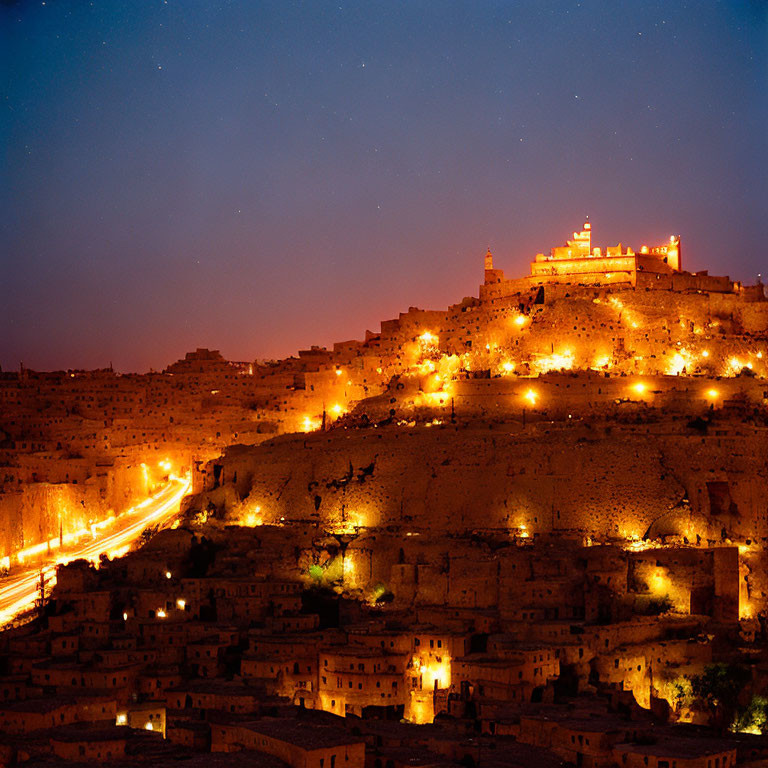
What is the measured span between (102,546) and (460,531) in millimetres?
15335

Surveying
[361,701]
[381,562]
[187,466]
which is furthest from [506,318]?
[361,701]

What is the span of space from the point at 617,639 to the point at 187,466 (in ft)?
99.9

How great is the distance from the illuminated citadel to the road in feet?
3.82

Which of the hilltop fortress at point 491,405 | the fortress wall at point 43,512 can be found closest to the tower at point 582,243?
the hilltop fortress at point 491,405

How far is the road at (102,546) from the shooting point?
5153 cm

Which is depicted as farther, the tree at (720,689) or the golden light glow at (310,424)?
the golden light glow at (310,424)

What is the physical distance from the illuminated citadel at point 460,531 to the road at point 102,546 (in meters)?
1.16

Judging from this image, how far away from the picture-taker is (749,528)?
5162 cm

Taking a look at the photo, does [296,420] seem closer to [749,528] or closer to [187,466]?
[187,466]

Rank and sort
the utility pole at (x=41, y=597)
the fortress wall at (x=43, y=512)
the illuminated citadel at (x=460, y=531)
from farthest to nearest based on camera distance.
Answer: the fortress wall at (x=43, y=512), the utility pole at (x=41, y=597), the illuminated citadel at (x=460, y=531)

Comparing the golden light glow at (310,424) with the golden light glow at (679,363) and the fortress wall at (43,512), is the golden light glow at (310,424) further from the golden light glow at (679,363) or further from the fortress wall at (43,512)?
the golden light glow at (679,363)

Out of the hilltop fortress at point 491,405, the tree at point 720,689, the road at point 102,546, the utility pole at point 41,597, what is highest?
the hilltop fortress at point 491,405

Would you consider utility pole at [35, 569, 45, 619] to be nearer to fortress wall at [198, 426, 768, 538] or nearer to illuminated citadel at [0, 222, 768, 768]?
illuminated citadel at [0, 222, 768, 768]

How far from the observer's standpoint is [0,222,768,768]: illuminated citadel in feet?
133
